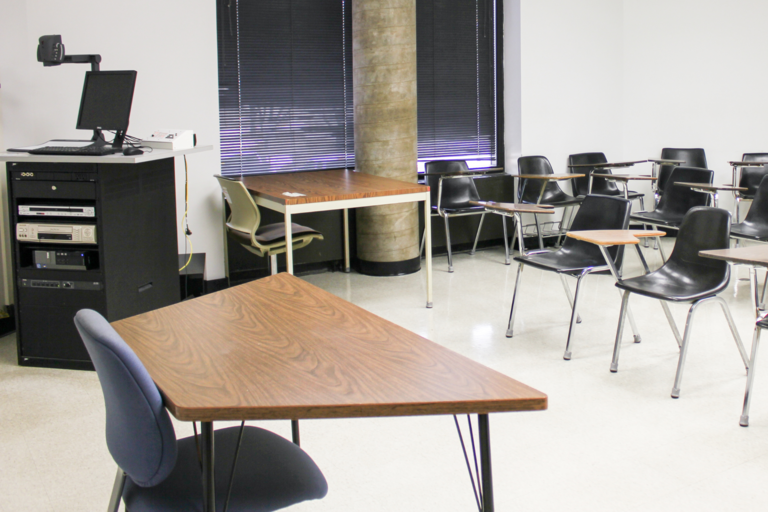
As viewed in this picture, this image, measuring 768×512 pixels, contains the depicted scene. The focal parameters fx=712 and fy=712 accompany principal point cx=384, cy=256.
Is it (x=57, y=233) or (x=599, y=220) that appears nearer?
(x=57, y=233)

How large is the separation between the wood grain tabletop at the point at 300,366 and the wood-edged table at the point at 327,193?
218 centimetres

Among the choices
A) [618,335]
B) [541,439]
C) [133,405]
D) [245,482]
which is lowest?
[541,439]

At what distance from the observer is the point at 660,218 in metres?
5.54

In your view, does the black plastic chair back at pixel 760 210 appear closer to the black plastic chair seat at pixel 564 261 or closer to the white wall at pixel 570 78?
the black plastic chair seat at pixel 564 261

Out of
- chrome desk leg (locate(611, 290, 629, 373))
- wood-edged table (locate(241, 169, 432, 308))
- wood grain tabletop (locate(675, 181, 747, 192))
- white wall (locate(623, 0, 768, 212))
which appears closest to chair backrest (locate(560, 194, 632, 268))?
chrome desk leg (locate(611, 290, 629, 373))

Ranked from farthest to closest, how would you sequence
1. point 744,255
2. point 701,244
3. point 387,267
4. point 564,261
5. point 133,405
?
point 387,267 < point 564,261 < point 701,244 < point 744,255 < point 133,405

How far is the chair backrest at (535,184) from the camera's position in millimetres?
6621

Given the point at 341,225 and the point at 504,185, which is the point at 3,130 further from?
the point at 504,185

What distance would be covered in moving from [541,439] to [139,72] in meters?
3.74

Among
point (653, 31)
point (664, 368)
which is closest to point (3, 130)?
point (664, 368)

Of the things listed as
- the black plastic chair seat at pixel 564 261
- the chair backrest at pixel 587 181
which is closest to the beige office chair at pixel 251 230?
the black plastic chair seat at pixel 564 261

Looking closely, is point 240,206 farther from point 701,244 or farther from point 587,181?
point 587,181

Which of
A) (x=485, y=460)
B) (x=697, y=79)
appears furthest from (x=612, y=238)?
(x=697, y=79)

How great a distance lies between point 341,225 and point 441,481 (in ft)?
12.2
